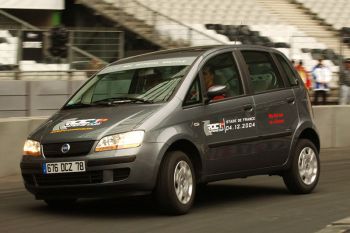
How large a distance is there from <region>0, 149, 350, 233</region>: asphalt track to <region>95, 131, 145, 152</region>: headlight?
2.27 ft

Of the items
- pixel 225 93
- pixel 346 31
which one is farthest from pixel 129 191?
pixel 346 31

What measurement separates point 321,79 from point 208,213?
1260 centimetres

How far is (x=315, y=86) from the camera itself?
19.6 m

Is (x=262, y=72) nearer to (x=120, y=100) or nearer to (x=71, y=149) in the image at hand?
(x=120, y=100)

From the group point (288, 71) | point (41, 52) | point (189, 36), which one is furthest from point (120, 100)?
point (189, 36)

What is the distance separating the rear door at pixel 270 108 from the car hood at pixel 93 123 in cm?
155

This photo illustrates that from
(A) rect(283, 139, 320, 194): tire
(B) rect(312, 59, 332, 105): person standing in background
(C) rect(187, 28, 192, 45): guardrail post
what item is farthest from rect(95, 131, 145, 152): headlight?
(C) rect(187, 28, 192, 45): guardrail post

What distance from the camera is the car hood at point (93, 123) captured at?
7195mm

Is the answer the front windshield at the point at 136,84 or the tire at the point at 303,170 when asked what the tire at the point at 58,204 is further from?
the tire at the point at 303,170

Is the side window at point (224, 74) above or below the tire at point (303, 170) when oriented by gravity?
above

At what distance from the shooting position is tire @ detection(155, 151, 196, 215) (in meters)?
7.19

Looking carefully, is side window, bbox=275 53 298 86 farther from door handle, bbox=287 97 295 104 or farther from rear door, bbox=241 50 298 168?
door handle, bbox=287 97 295 104

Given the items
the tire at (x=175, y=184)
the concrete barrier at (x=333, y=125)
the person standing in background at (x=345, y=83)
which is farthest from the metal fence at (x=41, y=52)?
the tire at (x=175, y=184)

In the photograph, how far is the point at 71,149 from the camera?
723cm
